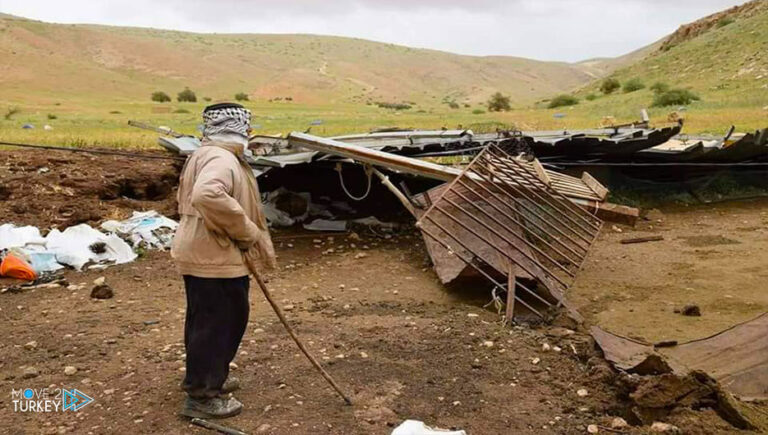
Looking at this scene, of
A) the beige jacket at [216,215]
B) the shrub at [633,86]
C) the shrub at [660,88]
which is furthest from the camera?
the shrub at [633,86]

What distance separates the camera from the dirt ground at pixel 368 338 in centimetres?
366

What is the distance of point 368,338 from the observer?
4.90 meters

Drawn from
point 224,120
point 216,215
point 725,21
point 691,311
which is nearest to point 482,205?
point 691,311

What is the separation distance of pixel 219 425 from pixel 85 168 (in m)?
7.32

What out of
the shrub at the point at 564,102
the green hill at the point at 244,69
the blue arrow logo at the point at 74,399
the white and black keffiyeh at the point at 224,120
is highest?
the green hill at the point at 244,69

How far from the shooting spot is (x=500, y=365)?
4359 mm

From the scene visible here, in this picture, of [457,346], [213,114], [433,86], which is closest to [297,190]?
[457,346]

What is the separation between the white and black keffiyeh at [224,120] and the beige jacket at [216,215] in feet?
0.22

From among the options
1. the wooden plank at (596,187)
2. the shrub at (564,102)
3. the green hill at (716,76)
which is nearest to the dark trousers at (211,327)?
the wooden plank at (596,187)

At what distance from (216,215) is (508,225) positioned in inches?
155

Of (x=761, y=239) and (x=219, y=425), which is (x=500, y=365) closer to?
(x=219, y=425)

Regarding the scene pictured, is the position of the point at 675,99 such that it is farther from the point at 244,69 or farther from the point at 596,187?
the point at 244,69

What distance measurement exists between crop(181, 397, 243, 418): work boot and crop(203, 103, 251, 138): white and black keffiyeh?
1.41 meters

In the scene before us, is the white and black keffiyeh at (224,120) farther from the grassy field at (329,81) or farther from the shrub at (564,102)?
the shrub at (564,102)
